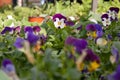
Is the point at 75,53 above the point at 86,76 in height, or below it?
above

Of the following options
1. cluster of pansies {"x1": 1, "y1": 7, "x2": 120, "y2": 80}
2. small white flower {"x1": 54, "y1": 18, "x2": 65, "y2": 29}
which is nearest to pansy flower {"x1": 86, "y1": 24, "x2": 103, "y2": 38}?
cluster of pansies {"x1": 1, "y1": 7, "x2": 120, "y2": 80}

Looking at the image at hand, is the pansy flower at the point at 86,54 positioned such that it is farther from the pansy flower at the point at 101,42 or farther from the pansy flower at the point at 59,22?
the pansy flower at the point at 59,22

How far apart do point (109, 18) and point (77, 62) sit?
1.17m

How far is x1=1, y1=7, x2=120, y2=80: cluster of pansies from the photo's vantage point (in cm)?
85

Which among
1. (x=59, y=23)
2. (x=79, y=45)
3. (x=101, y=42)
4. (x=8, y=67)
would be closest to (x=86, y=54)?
(x=79, y=45)

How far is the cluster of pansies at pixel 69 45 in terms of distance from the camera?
853 mm

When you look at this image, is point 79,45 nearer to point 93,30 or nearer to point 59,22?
point 93,30

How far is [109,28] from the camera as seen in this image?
1.93 metres

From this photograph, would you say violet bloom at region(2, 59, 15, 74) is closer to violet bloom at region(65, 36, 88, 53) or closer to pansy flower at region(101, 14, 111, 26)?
violet bloom at region(65, 36, 88, 53)

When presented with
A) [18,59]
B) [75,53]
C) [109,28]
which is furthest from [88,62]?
[109,28]

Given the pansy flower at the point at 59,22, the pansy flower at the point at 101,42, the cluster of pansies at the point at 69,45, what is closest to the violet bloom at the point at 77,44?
the cluster of pansies at the point at 69,45

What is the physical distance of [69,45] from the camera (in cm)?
89

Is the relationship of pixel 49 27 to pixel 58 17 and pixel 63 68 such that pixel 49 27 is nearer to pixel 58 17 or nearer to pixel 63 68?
pixel 58 17

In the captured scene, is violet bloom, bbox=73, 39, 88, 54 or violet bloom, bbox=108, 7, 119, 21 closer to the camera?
violet bloom, bbox=73, 39, 88, 54
